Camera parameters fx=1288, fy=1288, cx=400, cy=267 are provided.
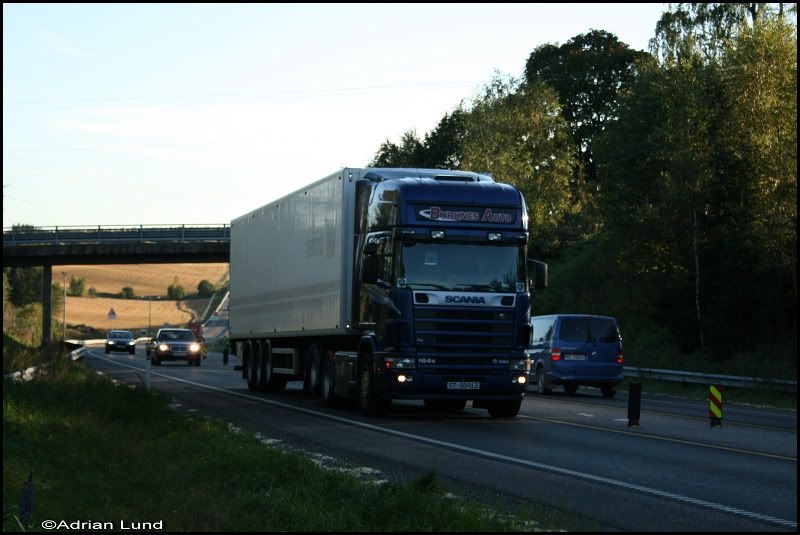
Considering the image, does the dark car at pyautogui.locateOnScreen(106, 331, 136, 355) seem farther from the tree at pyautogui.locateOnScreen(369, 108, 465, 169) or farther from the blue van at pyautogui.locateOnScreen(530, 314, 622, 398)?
the blue van at pyautogui.locateOnScreen(530, 314, 622, 398)

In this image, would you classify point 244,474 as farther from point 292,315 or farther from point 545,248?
point 545,248

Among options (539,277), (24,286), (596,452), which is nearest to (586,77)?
(539,277)

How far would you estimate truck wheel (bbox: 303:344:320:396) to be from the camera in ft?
86.6

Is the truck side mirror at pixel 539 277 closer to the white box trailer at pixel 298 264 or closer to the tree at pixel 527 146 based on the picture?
the white box trailer at pixel 298 264

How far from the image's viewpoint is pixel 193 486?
36.5 ft

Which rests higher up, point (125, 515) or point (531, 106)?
point (531, 106)

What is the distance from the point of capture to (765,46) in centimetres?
4666

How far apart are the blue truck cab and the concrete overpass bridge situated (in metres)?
59.6

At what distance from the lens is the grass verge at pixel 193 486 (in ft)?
29.8

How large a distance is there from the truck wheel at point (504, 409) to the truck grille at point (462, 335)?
1502mm

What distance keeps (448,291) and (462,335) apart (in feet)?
2.71

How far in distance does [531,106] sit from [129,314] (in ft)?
398

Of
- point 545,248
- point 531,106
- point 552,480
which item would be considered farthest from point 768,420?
point 531,106

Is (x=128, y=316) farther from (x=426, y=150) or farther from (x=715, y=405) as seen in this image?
(x=715, y=405)
